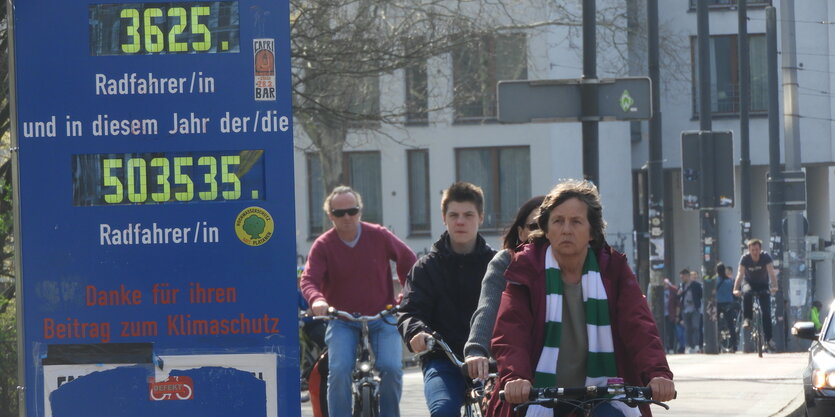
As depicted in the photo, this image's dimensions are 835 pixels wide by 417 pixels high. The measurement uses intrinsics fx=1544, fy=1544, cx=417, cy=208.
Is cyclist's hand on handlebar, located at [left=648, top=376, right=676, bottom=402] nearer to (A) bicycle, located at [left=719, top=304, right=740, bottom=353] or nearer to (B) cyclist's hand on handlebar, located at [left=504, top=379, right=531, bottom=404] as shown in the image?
(B) cyclist's hand on handlebar, located at [left=504, top=379, right=531, bottom=404]

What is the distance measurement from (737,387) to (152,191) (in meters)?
9.30

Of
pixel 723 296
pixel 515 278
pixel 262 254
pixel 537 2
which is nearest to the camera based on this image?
pixel 515 278

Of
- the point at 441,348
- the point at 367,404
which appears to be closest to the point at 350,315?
the point at 367,404

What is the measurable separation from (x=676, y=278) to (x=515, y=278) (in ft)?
132

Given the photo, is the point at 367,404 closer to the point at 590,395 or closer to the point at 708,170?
the point at 590,395

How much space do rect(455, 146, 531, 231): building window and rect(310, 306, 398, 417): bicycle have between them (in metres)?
33.1

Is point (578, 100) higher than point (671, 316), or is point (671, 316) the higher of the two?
point (578, 100)

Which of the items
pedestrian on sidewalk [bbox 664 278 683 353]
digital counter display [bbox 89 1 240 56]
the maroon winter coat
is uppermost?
digital counter display [bbox 89 1 240 56]

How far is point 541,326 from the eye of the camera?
539 cm

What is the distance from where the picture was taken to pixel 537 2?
3303 cm

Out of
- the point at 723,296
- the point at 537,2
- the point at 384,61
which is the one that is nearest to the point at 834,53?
the point at 537,2

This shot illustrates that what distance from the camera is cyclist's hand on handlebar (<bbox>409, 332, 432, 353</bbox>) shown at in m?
6.98

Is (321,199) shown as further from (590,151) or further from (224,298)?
(224,298)

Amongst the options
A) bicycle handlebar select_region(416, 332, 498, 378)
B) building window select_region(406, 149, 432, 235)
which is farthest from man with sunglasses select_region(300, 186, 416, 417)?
building window select_region(406, 149, 432, 235)
